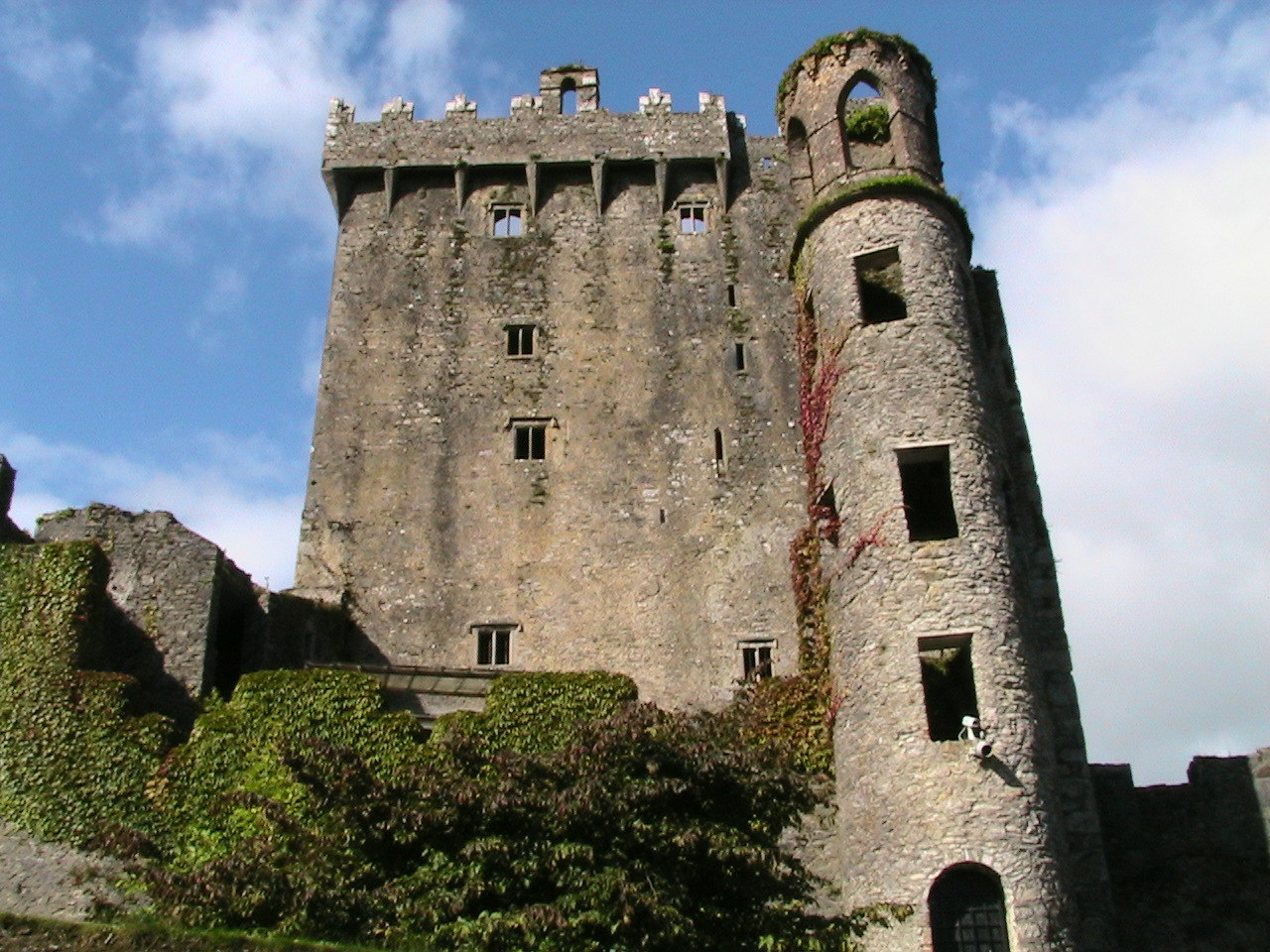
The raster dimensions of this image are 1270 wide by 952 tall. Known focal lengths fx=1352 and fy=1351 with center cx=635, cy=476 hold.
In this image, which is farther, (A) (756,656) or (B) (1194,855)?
(A) (756,656)

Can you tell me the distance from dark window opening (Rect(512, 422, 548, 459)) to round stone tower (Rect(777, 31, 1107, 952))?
250 inches

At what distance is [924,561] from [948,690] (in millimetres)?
2820

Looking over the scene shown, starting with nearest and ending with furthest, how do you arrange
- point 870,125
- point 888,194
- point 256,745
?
point 256,745 < point 888,194 < point 870,125

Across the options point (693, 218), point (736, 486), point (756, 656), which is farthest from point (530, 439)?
point (693, 218)

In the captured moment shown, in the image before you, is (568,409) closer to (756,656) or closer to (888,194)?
(756,656)

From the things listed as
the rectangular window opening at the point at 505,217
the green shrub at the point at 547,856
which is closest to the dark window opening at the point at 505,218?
the rectangular window opening at the point at 505,217

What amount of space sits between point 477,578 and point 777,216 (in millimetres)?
11637

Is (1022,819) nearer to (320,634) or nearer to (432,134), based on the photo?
(320,634)

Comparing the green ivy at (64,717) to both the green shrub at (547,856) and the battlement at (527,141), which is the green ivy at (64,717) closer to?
the green shrub at (547,856)

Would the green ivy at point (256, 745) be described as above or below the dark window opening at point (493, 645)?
below

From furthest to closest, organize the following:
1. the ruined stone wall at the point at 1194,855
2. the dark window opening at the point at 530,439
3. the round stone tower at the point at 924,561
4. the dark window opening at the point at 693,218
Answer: the dark window opening at the point at 693,218, the dark window opening at the point at 530,439, the ruined stone wall at the point at 1194,855, the round stone tower at the point at 924,561

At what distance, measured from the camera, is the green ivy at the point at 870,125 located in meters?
28.4

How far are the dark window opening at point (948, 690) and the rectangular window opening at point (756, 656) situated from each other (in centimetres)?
404

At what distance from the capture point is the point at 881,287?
26.5 m
